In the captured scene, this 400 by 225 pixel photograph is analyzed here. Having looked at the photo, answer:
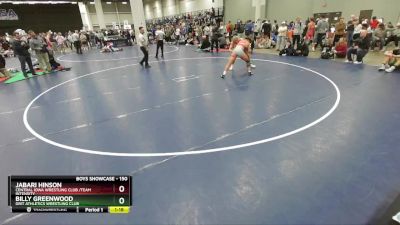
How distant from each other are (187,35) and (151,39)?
19.0 feet

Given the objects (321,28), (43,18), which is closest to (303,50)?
(321,28)

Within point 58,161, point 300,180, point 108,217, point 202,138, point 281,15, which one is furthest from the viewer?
point 281,15

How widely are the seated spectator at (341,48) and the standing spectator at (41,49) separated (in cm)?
1465

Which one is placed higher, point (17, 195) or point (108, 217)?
point (17, 195)

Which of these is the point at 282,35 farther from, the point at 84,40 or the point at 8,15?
the point at 8,15

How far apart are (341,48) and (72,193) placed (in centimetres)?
1367

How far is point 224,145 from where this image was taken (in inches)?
181

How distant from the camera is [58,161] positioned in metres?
4.39

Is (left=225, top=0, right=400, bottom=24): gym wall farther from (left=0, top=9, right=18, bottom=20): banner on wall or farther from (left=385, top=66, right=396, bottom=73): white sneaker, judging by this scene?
(left=0, top=9, right=18, bottom=20): banner on wall

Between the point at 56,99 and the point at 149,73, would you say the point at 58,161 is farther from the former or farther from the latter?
the point at 149,73

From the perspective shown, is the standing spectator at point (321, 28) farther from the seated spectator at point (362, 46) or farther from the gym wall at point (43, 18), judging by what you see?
the gym wall at point (43, 18)

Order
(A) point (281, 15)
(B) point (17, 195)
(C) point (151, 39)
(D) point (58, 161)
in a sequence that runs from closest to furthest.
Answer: (B) point (17, 195)
(D) point (58, 161)
(A) point (281, 15)
(C) point (151, 39)

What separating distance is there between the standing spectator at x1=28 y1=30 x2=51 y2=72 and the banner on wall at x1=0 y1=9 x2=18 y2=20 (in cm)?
2783

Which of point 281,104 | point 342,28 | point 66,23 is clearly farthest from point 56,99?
Answer: point 66,23
